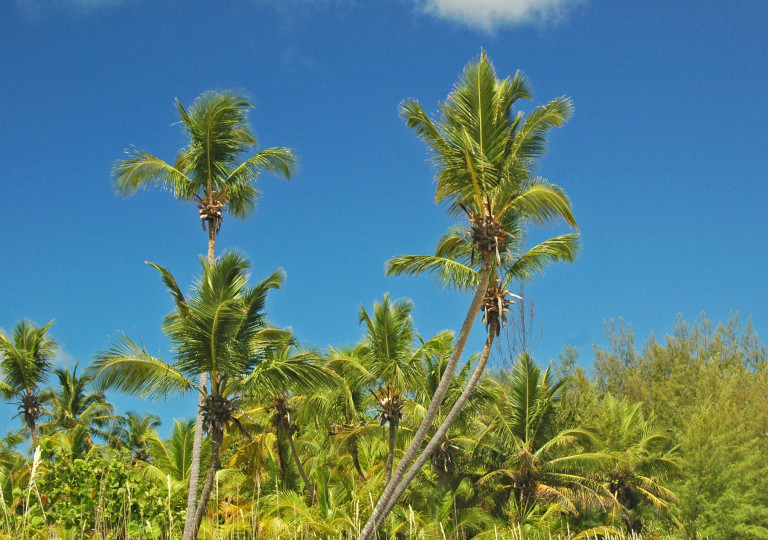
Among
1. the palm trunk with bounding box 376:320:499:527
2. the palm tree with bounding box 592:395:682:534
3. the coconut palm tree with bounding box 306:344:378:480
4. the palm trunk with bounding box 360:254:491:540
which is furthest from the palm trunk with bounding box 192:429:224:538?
the palm tree with bounding box 592:395:682:534

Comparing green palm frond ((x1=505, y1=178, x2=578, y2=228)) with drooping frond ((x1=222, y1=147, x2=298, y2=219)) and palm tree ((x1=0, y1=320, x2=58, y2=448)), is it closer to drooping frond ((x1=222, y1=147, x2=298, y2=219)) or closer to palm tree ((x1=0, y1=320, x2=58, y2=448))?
drooping frond ((x1=222, y1=147, x2=298, y2=219))

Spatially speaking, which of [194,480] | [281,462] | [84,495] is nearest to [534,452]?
[281,462]

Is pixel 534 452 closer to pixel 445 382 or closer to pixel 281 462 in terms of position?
pixel 445 382

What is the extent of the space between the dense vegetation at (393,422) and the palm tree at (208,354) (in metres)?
0.04

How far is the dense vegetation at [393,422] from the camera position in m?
13.4

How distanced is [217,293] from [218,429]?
2795mm

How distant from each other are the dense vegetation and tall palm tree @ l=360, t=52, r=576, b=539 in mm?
46

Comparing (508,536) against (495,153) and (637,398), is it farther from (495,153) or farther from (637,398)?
(637,398)

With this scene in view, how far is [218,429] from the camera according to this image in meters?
13.9

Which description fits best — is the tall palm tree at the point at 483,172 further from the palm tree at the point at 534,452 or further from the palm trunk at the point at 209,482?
the palm tree at the point at 534,452

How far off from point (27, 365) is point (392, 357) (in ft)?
46.4

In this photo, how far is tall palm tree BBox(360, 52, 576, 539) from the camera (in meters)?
14.4

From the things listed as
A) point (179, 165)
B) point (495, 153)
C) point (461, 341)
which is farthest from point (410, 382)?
point (179, 165)

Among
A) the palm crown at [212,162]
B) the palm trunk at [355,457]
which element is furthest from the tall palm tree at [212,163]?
the palm trunk at [355,457]
